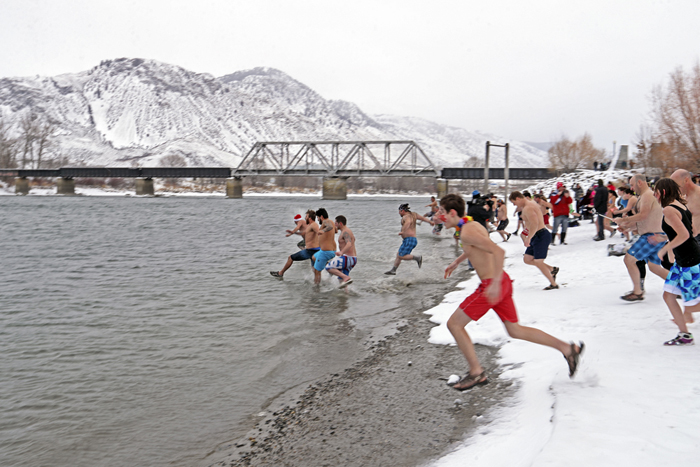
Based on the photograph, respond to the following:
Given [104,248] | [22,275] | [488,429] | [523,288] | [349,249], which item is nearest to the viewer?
[488,429]

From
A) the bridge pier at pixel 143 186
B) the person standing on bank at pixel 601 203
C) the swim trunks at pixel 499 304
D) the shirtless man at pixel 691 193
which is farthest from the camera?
the bridge pier at pixel 143 186

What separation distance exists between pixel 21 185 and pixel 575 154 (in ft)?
341

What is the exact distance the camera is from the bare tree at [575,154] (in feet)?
222

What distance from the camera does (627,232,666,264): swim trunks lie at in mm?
7094

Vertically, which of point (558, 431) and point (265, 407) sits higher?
point (558, 431)

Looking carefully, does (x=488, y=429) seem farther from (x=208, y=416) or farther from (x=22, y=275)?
(x=22, y=275)

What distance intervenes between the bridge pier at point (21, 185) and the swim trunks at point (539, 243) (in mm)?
118809

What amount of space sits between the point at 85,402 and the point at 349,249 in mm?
6447

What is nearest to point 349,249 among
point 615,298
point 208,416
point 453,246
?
point 615,298

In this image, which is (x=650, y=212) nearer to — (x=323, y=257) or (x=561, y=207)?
(x=323, y=257)

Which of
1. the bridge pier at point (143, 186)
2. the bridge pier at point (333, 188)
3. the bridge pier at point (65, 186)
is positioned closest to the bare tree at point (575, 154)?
the bridge pier at point (333, 188)

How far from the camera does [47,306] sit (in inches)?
480

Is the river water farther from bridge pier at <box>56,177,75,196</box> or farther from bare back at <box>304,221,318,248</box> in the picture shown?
bridge pier at <box>56,177,75,196</box>

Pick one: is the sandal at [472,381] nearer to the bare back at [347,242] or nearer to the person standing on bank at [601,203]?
the bare back at [347,242]
